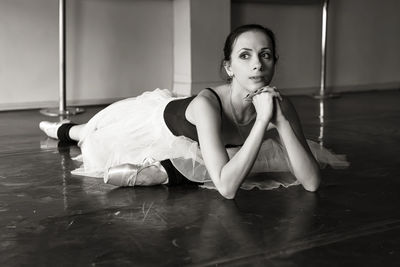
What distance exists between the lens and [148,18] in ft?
→ 15.6

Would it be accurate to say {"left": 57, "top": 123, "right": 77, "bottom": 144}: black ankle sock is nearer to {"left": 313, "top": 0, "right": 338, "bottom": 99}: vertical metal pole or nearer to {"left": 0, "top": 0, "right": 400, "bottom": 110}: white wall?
{"left": 0, "top": 0, "right": 400, "bottom": 110}: white wall

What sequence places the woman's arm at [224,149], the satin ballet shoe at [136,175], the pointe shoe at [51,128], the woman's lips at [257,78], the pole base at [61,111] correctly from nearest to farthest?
the woman's arm at [224,149] < the woman's lips at [257,78] < the satin ballet shoe at [136,175] < the pointe shoe at [51,128] < the pole base at [61,111]

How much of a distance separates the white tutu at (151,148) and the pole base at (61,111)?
1.29m

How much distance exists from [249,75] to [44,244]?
2.74ft

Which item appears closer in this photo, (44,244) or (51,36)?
(44,244)

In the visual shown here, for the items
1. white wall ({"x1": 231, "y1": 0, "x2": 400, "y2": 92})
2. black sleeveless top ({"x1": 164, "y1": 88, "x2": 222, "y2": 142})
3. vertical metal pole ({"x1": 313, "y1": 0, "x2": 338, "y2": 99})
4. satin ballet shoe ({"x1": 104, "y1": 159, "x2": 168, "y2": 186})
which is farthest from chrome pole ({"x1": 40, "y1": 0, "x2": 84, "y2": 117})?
vertical metal pole ({"x1": 313, "y1": 0, "x2": 338, "y2": 99})

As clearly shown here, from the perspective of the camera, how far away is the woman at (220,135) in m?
1.89

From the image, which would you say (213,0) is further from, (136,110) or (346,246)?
(346,246)

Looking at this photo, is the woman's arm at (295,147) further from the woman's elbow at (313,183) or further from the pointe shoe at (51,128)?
the pointe shoe at (51,128)

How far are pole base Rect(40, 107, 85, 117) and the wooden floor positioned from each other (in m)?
1.39

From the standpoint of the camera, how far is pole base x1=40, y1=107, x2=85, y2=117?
404 cm

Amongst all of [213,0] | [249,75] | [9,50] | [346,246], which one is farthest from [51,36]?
[346,246]

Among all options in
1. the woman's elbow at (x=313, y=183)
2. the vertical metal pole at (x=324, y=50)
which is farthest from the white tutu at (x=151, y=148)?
the vertical metal pole at (x=324, y=50)

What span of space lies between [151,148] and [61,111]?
6.36 ft
